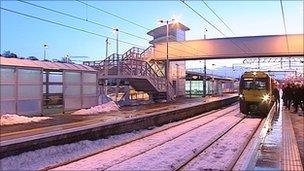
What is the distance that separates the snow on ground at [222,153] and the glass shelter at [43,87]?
9.86 metres

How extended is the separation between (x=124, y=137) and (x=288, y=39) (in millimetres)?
34338

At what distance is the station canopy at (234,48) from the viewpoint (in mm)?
47209

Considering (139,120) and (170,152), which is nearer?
(170,152)

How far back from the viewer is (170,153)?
13.7m

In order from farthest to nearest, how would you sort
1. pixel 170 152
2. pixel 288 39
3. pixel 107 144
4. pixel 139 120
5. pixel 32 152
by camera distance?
pixel 288 39 < pixel 139 120 < pixel 107 144 < pixel 170 152 < pixel 32 152

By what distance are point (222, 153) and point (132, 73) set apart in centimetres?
2454

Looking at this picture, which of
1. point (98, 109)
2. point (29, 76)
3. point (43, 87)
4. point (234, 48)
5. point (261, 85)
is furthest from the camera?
point (234, 48)

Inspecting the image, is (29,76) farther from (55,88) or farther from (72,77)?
(72,77)

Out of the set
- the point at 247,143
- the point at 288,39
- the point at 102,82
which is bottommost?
the point at 247,143

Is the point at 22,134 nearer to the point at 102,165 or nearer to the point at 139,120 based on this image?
the point at 102,165

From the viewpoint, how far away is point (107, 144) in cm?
1583

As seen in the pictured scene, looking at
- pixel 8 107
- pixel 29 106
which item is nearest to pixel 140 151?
pixel 8 107

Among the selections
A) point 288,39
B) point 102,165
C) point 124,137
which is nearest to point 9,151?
point 102,165

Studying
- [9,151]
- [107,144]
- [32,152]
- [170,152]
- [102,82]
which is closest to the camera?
[9,151]
